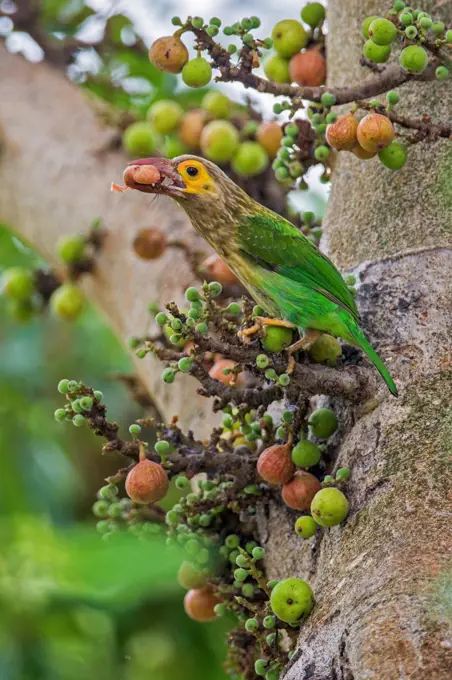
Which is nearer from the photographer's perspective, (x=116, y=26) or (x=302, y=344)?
(x=302, y=344)

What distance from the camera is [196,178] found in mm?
2883

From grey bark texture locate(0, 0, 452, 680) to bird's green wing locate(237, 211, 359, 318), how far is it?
0.12 meters

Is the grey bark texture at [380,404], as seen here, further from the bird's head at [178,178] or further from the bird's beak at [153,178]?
the bird's beak at [153,178]

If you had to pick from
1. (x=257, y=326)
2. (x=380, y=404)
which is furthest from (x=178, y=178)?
(x=380, y=404)

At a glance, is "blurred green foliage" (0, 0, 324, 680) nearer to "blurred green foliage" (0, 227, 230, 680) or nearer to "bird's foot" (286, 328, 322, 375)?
"blurred green foliage" (0, 227, 230, 680)

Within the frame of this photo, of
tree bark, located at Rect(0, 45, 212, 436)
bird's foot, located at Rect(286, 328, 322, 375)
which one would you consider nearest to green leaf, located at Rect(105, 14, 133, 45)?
tree bark, located at Rect(0, 45, 212, 436)

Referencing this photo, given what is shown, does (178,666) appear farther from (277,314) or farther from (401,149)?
(401,149)

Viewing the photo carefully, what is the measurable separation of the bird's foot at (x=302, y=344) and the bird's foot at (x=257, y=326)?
56 millimetres

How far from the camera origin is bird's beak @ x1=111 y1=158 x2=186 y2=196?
2.67 metres

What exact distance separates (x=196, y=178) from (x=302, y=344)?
0.67 metres

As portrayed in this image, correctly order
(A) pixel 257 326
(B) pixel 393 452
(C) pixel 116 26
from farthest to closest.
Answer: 1. (C) pixel 116 26
2. (A) pixel 257 326
3. (B) pixel 393 452

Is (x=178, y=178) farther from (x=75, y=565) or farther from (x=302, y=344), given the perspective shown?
(x=75, y=565)

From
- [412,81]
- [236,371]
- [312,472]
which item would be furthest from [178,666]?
[412,81]

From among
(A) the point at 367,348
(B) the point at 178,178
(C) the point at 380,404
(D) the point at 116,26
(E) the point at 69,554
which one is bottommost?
(E) the point at 69,554
